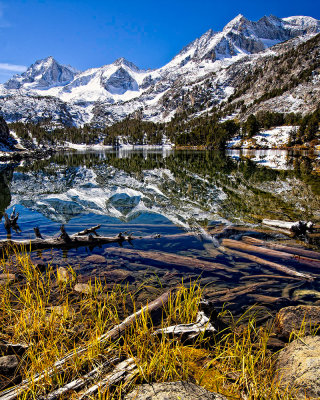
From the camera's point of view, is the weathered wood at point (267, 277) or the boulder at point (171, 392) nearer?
the boulder at point (171, 392)

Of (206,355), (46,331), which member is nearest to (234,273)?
(206,355)

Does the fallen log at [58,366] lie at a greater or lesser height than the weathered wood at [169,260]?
greater

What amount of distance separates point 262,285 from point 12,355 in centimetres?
712

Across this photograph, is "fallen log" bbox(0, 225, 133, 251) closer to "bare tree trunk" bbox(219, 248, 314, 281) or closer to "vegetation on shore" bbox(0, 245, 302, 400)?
"vegetation on shore" bbox(0, 245, 302, 400)

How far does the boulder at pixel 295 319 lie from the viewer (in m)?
5.29

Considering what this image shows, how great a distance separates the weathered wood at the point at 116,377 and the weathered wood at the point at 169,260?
523cm

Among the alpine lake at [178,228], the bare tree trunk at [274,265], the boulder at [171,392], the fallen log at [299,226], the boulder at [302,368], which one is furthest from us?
the fallen log at [299,226]

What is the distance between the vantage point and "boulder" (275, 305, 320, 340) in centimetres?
529

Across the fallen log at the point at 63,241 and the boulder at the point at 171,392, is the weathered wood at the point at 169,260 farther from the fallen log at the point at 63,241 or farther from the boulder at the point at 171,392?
the boulder at the point at 171,392

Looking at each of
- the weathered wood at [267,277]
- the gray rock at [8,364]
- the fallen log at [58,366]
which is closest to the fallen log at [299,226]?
the weathered wood at [267,277]

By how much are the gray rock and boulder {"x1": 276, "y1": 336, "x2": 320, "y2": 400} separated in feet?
14.4

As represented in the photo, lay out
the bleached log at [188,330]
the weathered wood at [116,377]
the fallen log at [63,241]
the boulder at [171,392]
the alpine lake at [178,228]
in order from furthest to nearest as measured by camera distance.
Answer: the fallen log at [63,241] < the alpine lake at [178,228] < the bleached log at [188,330] < the weathered wood at [116,377] < the boulder at [171,392]

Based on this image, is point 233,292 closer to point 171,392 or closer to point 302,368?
point 302,368

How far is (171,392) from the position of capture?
2996 mm
